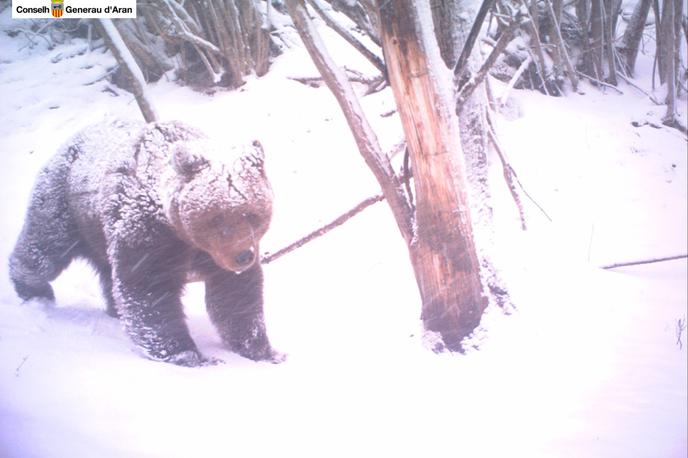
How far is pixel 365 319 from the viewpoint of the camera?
1879mm

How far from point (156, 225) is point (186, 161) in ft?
1.06

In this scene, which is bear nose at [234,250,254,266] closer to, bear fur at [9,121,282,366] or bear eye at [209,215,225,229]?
bear fur at [9,121,282,366]

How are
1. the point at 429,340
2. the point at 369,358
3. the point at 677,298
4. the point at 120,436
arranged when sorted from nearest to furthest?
the point at 120,436, the point at 677,298, the point at 369,358, the point at 429,340

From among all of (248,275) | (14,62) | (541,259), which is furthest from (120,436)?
(541,259)

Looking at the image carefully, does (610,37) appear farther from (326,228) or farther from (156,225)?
(156,225)

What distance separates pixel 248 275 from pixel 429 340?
796 millimetres

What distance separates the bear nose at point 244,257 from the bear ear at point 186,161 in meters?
0.34

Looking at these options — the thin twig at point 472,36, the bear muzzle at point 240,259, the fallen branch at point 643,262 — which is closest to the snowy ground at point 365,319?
the fallen branch at point 643,262

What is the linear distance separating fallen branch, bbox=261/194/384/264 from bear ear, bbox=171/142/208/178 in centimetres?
49

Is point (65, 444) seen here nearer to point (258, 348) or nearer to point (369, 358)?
point (258, 348)

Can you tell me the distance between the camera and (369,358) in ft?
5.90

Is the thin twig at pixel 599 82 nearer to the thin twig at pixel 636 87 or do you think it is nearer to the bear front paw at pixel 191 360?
the thin twig at pixel 636 87

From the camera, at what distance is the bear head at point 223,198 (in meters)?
1.71

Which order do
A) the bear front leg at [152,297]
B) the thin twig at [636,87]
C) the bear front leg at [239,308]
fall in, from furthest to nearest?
the bear front leg at [239,308], the bear front leg at [152,297], the thin twig at [636,87]
